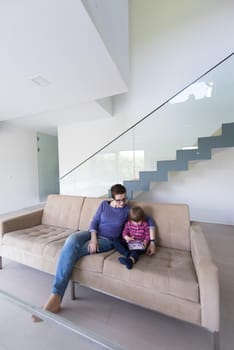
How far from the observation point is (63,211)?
8.16 feet

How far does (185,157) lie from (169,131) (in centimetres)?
66

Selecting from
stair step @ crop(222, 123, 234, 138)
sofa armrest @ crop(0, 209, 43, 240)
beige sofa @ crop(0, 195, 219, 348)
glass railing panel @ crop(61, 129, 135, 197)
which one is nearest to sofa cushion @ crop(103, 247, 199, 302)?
beige sofa @ crop(0, 195, 219, 348)

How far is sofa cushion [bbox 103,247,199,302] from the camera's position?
126cm

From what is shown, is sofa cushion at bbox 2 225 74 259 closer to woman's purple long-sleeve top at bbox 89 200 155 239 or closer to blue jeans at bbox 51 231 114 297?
blue jeans at bbox 51 231 114 297

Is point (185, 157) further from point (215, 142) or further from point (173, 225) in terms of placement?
point (173, 225)

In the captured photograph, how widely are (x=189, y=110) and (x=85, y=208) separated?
2845 mm

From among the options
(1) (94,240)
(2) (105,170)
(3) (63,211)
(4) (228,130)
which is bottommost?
(1) (94,240)

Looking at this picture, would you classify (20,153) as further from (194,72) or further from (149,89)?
(194,72)

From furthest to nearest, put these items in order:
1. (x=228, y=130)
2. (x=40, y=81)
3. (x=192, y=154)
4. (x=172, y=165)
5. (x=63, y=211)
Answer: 1. (x=172, y=165)
2. (x=192, y=154)
3. (x=228, y=130)
4. (x=40, y=81)
5. (x=63, y=211)

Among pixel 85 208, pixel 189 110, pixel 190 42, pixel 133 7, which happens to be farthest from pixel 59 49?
pixel 133 7

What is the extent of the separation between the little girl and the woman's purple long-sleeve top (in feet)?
0.18

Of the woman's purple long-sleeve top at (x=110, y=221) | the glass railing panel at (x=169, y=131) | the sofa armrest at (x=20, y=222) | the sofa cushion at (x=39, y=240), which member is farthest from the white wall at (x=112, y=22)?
the sofa armrest at (x=20, y=222)

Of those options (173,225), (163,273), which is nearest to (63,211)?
(173,225)

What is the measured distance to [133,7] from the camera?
4805 mm
